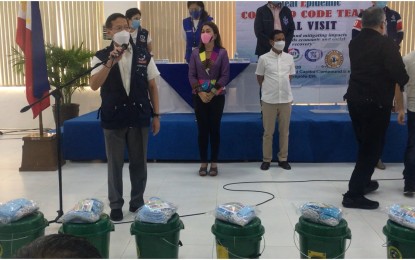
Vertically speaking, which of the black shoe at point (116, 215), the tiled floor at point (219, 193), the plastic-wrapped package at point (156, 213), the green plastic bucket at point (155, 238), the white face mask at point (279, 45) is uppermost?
the white face mask at point (279, 45)

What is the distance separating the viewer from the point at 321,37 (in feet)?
18.3

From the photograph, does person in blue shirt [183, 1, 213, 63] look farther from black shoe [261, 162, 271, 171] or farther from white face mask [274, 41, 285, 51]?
black shoe [261, 162, 271, 171]

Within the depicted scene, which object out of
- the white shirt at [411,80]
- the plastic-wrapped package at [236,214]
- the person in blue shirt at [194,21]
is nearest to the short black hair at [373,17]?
the white shirt at [411,80]

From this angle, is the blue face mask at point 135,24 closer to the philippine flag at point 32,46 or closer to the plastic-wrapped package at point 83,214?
the philippine flag at point 32,46

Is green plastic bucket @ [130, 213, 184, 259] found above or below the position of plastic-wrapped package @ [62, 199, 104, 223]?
below

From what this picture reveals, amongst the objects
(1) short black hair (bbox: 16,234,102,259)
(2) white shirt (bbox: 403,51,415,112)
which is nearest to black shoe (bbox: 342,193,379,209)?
(2) white shirt (bbox: 403,51,415,112)

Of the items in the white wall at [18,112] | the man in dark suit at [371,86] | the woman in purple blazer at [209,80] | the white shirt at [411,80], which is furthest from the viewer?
the white wall at [18,112]

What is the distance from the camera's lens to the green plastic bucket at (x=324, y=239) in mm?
1873

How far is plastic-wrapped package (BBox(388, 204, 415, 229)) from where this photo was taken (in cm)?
181

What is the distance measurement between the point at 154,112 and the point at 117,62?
47cm

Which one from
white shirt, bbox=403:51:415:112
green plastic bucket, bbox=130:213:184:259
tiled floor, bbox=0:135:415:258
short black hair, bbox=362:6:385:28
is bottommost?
tiled floor, bbox=0:135:415:258

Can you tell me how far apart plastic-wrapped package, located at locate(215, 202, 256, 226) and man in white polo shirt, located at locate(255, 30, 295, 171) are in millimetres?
2329

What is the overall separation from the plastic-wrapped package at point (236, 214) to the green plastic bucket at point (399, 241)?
62 cm

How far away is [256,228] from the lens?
76.2 inches
